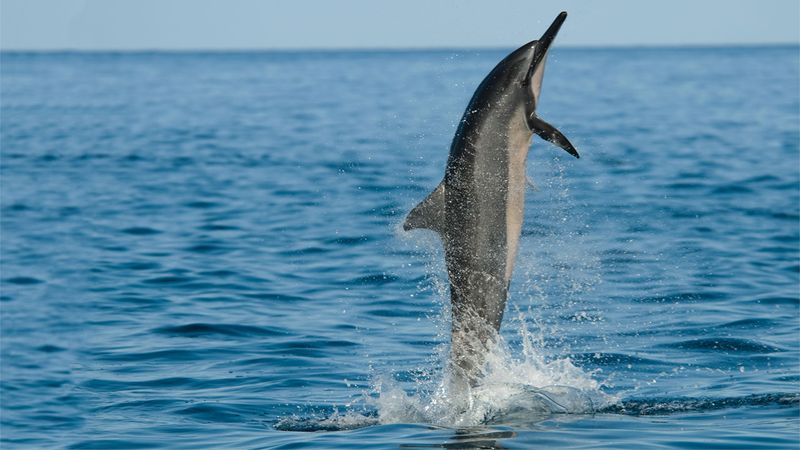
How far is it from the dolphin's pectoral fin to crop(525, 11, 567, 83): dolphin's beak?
1.00 feet

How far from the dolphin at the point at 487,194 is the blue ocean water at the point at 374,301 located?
518mm

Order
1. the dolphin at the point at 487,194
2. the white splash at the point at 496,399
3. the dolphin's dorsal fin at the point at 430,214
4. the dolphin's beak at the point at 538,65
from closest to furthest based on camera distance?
1. the dolphin's beak at the point at 538,65
2. the dolphin at the point at 487,194
3. the dolphin's dorsal fin at the point at 430,214
4. the white splash at the point at 496,399

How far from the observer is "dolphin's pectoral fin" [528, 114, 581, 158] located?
8.22 m

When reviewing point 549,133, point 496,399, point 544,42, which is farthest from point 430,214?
point 496,399

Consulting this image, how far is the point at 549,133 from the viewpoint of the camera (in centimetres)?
838

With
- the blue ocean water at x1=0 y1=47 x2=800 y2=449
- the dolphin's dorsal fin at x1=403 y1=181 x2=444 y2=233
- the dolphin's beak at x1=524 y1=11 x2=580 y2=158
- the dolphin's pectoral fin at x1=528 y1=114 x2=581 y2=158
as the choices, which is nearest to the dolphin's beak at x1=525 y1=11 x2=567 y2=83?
the dolphin's beak at x1=524 y1=11 x2=580 y2=158

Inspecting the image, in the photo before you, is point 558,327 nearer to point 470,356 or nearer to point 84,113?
point 470,356

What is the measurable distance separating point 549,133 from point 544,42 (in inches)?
28.1

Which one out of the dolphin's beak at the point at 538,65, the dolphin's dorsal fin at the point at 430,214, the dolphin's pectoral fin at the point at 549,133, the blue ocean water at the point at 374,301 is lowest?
the blue ocean water at the point at 374,301

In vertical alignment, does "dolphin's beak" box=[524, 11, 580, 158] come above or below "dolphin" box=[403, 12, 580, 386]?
above

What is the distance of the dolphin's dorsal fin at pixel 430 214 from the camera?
29.1ft

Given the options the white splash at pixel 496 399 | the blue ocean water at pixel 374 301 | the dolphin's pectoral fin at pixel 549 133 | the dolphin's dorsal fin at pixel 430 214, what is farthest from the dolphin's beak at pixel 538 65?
the white splash at pixel 496 399

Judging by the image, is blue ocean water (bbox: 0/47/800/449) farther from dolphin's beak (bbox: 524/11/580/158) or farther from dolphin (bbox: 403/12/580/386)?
dolphin's beak (bbox: 524/11/580/158)

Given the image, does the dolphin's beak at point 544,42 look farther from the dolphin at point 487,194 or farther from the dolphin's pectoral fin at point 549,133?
the dolphin's pectoral fin at point 549,133
